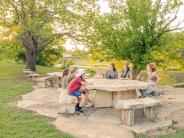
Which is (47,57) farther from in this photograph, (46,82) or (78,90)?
(78,90)

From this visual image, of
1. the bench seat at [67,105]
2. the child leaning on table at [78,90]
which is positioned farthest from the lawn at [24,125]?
the child leaning on table at [78,90]

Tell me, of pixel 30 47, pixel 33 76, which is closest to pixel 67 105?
pixel 33 76

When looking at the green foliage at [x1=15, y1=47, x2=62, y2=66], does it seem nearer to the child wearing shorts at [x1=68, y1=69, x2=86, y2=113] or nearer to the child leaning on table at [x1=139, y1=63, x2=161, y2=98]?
the child leaning on table at [x1=139, y1=63, x2=161, y2=98]

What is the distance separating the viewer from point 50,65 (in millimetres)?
30031

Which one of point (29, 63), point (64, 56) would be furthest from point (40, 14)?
point (64, 56)

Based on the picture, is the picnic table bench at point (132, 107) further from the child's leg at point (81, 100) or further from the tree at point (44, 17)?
the tree at point (44, 17)

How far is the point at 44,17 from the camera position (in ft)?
62.7

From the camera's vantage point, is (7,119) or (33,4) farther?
(33,4)

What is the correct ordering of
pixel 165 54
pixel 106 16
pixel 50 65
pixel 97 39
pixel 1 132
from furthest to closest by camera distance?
pixel 50 65 → pixel 97 39 → pixel 106 16 → pixel 165 54 → pixel 1 132

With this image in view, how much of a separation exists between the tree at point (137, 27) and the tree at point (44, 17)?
11.3 feet

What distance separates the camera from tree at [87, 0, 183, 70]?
15162mm

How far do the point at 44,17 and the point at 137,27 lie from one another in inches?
251

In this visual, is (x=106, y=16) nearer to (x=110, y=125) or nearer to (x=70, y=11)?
(x=70, y=11)

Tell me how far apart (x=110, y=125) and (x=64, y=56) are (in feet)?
83.4
